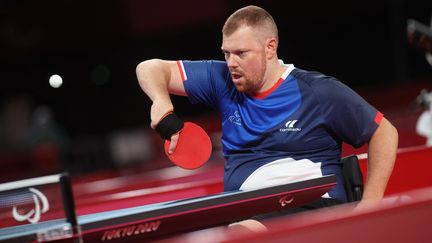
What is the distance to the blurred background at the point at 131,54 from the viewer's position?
11664 millimetres

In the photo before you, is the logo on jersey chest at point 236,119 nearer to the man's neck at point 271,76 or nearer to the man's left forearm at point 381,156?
the man's neck at point 271,76

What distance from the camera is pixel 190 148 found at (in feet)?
10.2

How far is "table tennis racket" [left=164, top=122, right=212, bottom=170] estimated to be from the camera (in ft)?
10.1

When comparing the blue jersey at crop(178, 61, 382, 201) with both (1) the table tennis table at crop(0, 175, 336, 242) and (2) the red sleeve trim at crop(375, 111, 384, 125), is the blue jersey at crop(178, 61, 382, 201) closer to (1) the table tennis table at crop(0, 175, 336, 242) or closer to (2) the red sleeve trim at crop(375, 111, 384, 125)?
(2) the red sleeve trim at crop(375, 111, 384, 125)

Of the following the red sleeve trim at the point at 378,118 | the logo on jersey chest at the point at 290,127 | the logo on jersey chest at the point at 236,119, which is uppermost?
the logo on jersey chest at the point at 236,119

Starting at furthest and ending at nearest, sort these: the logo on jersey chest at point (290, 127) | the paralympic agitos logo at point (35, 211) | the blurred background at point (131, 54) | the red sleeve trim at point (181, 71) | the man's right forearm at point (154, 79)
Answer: the blurred background at point (131, 54) < the paralympic agitos logo at point (35, 211) < the red sleeve trim at point (181, 71) < the logo on jersey chest at point (290, 127) < the man's right forearm at point (154, 79)

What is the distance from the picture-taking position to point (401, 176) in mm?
4070

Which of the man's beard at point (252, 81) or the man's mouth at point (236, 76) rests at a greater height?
the man's mouth at point (236, 76)

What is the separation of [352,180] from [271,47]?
0.61 metres

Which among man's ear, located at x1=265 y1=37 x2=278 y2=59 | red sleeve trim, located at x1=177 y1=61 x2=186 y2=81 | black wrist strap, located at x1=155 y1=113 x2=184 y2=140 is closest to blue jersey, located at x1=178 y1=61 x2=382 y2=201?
man's ear, located at x1=265 y1=37 x2=278 y2=59

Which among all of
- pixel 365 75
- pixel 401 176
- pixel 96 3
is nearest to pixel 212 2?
pixel 96 3

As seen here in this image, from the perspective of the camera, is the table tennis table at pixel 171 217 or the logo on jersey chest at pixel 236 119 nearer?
the table tennis table at pixel 171 217

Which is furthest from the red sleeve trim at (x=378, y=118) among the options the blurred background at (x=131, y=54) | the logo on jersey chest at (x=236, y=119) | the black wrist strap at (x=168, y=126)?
the blurred background at (x=131, y=54)

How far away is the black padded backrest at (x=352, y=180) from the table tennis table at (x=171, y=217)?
48cm
